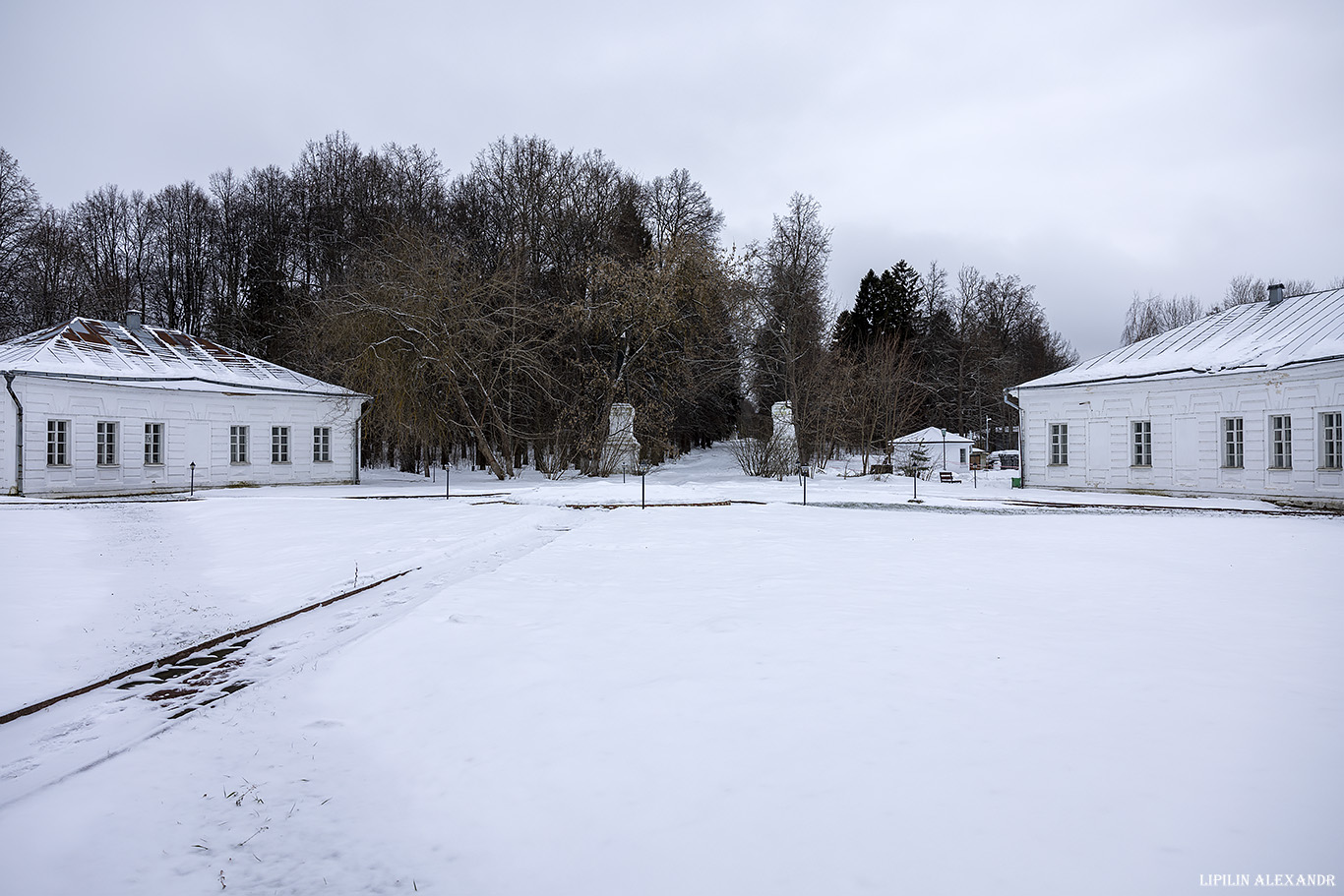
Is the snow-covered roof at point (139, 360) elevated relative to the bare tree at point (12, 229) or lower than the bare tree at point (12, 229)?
lower

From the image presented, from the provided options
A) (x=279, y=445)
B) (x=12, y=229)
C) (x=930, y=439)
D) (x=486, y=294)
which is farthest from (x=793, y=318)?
(x=12, y=229)

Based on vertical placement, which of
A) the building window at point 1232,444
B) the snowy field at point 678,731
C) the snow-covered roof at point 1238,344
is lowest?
the snowy field at point 678,731

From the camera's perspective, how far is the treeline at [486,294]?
27.4 m

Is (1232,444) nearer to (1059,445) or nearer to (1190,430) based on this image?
(1190,430)

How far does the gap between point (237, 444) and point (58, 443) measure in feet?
16.2

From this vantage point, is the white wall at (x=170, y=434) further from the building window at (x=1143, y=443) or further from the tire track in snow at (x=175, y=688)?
the building window at (x=1143, y=443)

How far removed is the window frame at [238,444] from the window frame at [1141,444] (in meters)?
28.6

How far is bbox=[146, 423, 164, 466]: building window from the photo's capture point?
24.1 m

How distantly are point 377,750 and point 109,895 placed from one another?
4.44ft

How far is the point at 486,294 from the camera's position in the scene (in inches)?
1093

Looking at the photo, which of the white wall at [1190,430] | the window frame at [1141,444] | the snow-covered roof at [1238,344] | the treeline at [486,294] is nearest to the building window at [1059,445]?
the white wall at [1190,430]

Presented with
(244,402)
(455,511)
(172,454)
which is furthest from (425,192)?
(455,511)

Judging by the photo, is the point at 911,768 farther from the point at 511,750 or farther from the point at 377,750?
the point at 377,750

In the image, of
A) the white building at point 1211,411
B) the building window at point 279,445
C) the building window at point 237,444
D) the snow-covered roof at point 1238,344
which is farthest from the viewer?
the building window at point 279,445
